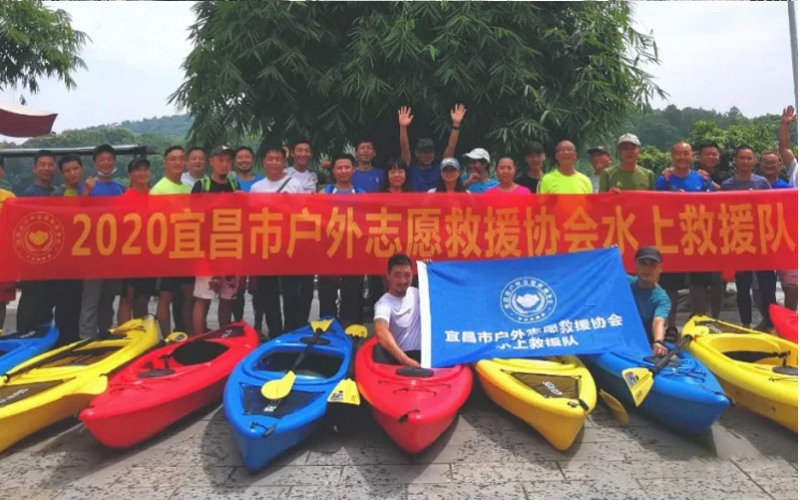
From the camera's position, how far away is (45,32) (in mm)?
11242

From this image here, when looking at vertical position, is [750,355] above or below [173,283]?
below

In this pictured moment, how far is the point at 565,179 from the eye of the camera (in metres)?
5.89

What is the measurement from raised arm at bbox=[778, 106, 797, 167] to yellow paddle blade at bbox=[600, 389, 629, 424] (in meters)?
3.89

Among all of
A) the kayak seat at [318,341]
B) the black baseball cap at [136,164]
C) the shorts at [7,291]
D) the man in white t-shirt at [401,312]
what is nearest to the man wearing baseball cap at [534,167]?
the man in white t-shirt at [401,312]

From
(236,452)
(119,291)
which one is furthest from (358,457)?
(119,291)

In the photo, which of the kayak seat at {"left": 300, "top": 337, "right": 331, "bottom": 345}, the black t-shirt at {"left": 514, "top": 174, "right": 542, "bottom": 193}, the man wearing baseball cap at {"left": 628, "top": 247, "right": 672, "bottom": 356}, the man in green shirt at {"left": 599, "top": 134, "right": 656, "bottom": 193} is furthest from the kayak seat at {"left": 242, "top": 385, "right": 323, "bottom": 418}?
the man in green shirt at {"left": 599, "top": 134, "right": 656, "bottom": 193}

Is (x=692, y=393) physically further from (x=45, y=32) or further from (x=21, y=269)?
(x=45, y=32)

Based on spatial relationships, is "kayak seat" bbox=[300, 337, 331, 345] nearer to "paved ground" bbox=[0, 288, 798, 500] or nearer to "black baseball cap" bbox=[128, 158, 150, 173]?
"paved ground" bbox=[0, 288, 798, 500]

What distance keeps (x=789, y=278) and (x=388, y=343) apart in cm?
440

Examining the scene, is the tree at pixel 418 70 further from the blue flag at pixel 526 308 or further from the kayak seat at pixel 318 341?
the kayak seat at pixel 318 341

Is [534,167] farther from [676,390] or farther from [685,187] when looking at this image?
[676,390]

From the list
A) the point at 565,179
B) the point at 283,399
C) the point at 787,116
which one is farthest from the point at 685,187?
the point at 283,399

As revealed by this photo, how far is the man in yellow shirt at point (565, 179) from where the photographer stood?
230 inches

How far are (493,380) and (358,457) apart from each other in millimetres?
1116
